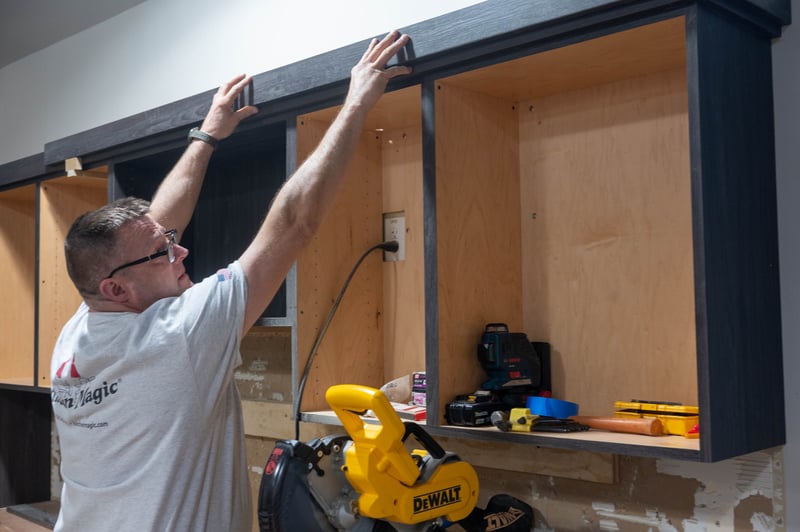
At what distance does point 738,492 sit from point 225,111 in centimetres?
150

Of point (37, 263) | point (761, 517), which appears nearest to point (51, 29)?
point (37, 263)

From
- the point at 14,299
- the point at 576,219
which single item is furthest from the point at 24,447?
the point at 576,219

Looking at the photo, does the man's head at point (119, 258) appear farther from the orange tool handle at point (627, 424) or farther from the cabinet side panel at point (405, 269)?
the orange tool handle at point (627, 424)

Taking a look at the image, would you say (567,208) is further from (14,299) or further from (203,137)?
(14,299)

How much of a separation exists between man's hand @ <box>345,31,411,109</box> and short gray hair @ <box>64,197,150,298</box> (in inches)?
21.4

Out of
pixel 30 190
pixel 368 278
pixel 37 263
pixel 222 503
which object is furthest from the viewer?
pixel 30 190

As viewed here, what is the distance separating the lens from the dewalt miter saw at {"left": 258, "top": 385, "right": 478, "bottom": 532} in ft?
4.88

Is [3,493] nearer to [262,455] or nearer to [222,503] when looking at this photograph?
[262,455]

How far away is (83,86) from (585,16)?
2555 mm

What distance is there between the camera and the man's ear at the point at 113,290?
61.0 inches

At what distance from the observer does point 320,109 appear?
1995mm

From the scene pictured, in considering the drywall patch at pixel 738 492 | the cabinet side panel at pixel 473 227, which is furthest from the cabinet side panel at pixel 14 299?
the drywall patch at pixel 738 492

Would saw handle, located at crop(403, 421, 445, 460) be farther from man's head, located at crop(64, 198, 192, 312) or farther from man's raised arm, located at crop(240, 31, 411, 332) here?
man's head, located at crop(64, 198, 192, 312)

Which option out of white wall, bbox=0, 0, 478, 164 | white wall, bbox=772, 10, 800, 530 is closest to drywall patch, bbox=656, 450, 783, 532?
white wall, bbox=772, 10, 800, 530
